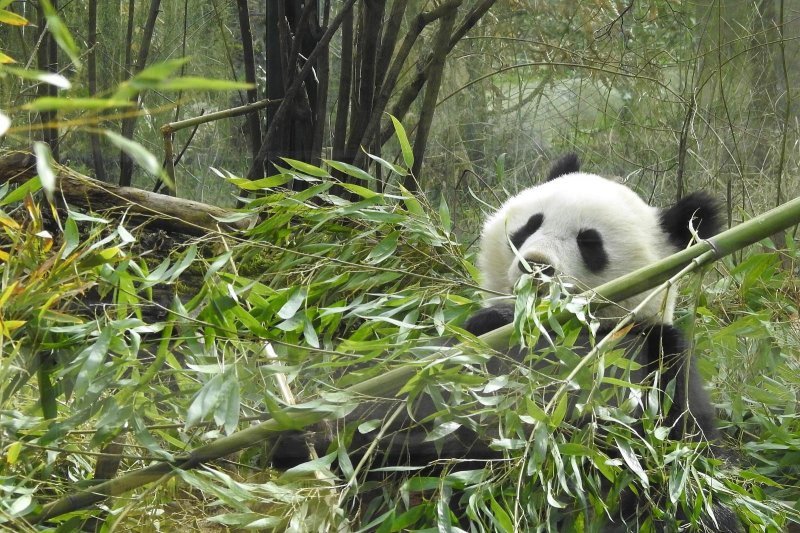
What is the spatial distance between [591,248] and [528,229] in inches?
7.2

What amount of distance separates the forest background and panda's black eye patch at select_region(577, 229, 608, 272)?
0.26 meters

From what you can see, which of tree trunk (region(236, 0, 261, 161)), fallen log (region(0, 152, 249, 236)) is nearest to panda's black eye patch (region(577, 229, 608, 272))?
fallen log (region(0, 152, 249, 236))

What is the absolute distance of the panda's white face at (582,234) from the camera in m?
2.28

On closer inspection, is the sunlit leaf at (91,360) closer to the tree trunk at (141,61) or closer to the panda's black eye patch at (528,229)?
the panda's black eye patch at (528,229)

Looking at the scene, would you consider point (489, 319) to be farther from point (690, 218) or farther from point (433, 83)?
point (433, 83)

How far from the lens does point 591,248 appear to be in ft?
7.61

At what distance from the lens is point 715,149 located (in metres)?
3.50

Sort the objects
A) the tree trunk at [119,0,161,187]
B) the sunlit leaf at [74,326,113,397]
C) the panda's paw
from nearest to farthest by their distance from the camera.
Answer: the sunlit leaf at [74,326,113,397] < the panda's paw < the tree trunk at [119,0,161,187]

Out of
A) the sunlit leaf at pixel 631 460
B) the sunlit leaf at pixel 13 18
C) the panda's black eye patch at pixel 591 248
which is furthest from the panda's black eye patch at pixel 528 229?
the sunlit leaf at pixel 13 18

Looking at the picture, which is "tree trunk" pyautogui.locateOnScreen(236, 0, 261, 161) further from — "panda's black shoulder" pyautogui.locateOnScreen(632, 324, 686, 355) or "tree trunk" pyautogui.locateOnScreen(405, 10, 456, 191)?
"panda's black shoulder" pyautogui.locateOnScreen(632, 324, 686, 355)

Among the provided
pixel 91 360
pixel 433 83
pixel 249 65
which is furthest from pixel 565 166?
pixel 91 360

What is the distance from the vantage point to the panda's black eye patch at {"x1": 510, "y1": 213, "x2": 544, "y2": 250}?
2.35m

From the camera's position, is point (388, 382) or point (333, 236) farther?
point (333, 236)

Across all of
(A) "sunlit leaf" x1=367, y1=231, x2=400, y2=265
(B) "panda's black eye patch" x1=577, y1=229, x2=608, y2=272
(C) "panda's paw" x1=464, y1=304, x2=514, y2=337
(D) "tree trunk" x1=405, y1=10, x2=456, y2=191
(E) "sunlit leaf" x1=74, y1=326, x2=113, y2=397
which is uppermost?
(D) "tree trunk" x1=405, y1=10, x2=456, y2=191
